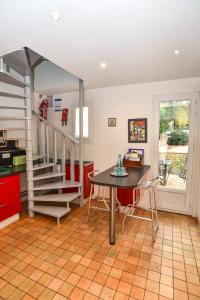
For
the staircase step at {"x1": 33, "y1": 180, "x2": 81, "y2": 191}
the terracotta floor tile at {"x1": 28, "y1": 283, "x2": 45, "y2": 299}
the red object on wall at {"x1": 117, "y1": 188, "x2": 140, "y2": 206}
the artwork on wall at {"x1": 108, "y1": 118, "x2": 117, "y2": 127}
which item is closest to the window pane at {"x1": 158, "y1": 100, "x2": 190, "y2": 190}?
the red object on wall at {"x1": 117, "y1": 188, "x2": 140, "y2": 206}

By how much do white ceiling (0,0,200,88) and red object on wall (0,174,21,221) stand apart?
1.76m

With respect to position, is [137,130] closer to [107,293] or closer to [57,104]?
[57,104]

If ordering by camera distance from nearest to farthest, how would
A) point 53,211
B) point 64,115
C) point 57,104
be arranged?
point 53,211 < point 64,115 < point 57,104

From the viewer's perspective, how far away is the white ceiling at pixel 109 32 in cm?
132

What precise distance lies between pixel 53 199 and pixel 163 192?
203cm

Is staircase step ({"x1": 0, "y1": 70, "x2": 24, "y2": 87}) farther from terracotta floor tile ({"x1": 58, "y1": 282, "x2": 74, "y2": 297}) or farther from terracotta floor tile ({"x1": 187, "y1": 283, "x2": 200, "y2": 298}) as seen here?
terracotta floor tile ({"x1": 187, "y1": 283, "x2": 200, "y2": 298})

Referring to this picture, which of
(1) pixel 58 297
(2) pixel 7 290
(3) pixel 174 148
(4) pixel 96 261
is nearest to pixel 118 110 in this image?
(3) pixel 174 148

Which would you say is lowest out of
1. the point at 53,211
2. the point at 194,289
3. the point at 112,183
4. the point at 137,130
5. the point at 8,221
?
the point at 194,289

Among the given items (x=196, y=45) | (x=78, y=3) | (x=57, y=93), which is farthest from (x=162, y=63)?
(x=57, y=93)

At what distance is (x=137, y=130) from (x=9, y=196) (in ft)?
8.10

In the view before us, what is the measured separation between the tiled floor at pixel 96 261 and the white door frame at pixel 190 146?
1.38 feet

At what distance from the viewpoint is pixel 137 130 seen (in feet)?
11.0

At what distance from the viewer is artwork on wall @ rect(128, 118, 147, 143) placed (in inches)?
129

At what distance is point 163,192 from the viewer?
330 cm
